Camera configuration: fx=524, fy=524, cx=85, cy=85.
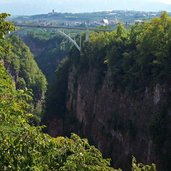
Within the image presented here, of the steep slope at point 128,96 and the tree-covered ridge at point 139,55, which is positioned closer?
the steep slope at point 128,96

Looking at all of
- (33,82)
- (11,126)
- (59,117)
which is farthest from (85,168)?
(33,82)

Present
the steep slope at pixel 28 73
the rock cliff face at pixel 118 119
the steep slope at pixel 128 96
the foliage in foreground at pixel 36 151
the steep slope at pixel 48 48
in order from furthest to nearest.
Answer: the steep slope at pixel 48 48 → the steep slope at pixel 28 73 → the rock cliff face at pixel 118 119 → the steep slope at pixel 128 96 → the foliage in foreground at pixel 36 151

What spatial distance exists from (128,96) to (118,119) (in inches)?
60.4

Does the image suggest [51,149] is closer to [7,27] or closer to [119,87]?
[7,27]

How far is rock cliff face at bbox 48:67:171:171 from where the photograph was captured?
26.0 metres

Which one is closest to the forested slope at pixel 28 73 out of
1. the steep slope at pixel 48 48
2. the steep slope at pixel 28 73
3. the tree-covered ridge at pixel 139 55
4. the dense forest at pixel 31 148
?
the steep slope at pixel 28 73

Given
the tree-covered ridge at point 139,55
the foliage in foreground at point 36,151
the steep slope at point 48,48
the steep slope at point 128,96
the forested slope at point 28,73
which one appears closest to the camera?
the foliage in foreground at point 36,151

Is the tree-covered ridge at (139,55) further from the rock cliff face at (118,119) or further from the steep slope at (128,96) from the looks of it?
the rock cliff face at (118,119)

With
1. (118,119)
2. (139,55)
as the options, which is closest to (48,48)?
(118,119)

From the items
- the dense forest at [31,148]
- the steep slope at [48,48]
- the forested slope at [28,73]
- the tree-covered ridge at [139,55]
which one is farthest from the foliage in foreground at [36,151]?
the steep slope at [48,48]

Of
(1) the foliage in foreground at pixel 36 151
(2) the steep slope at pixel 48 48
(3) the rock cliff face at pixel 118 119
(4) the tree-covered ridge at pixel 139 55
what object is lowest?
(2) the steep slope at pixel 48 48

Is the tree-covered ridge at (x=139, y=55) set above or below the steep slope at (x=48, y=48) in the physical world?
above

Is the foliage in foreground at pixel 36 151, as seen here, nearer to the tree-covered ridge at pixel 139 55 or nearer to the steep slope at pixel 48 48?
the tree-covered ridge at pixel 139 55

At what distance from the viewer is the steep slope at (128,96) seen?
2555cm
